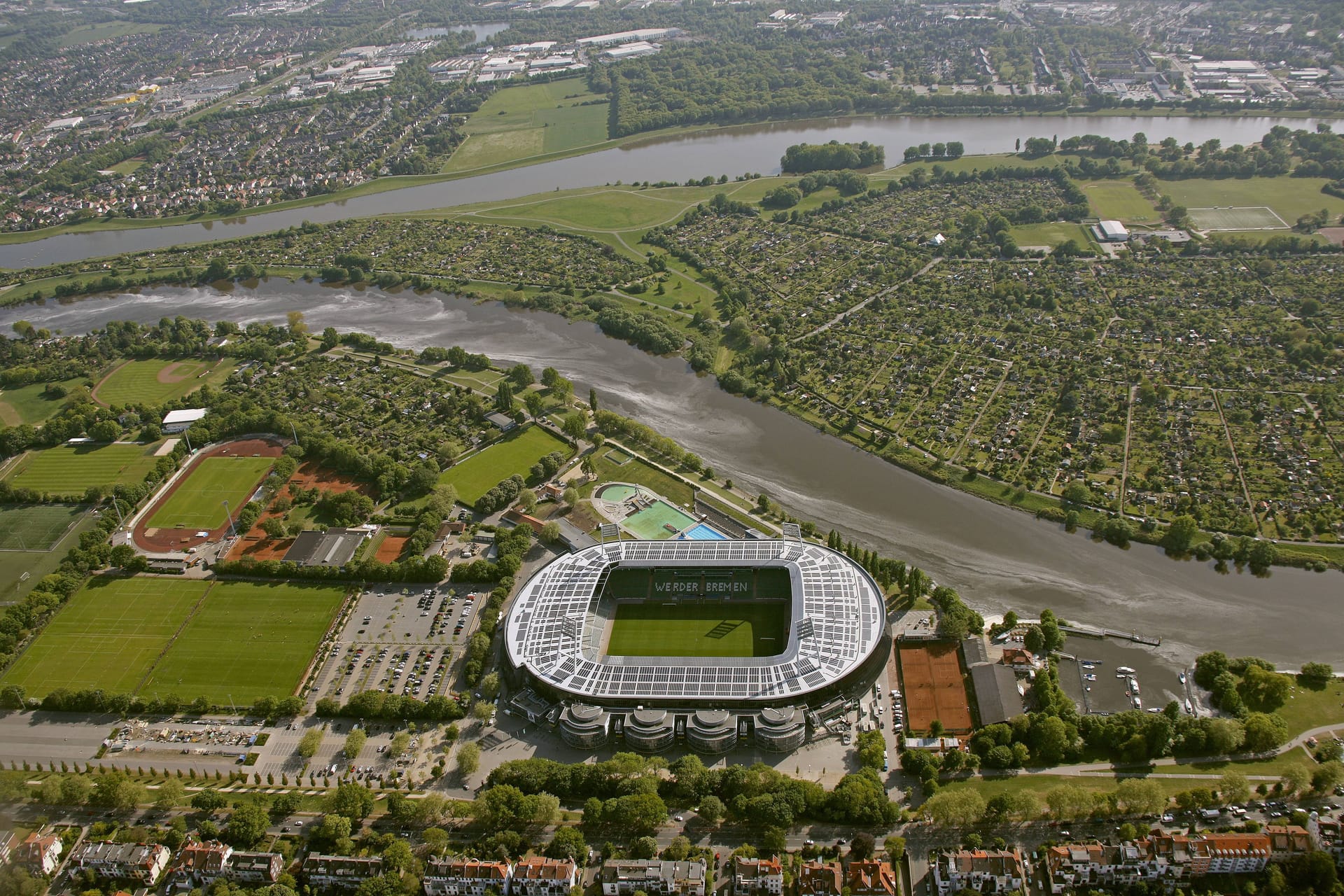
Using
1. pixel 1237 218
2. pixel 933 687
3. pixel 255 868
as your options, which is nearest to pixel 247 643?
pixel 255 868

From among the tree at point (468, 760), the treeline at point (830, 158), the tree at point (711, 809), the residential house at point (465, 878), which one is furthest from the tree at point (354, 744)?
the treeline at point (830, 158)

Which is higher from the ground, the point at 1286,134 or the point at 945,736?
the point at 1286,134

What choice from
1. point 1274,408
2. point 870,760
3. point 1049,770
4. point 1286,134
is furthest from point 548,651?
point 1286,134

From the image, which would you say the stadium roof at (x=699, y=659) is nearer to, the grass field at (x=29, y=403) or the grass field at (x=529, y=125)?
the grass field at (x=29, y=403)

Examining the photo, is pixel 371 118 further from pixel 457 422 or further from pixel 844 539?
pixel 844 539

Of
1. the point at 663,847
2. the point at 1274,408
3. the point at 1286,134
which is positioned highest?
the point at 1286,134

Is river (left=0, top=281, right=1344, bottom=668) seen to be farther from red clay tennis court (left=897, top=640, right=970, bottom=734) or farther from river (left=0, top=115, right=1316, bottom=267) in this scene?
river (left=0, top=115, right=1316, bottom=267)

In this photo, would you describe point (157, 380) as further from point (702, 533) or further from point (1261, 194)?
point (1261, 194)
